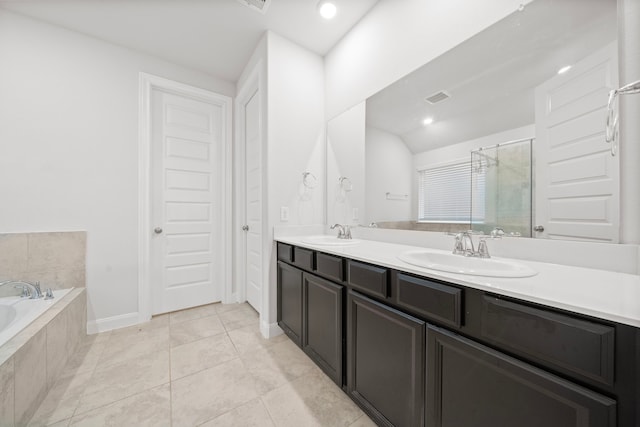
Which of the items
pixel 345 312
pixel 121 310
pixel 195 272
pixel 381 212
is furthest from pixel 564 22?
pixel 121 310

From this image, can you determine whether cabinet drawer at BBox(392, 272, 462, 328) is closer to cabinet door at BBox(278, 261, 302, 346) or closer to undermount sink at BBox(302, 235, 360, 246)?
undermount sink at BBox(302, 235, 360, 246)

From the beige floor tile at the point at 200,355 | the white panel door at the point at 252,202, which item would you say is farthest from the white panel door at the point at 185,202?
the beige floor tile at the point at 200,355

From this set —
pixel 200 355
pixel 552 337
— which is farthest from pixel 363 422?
pixel 200 355

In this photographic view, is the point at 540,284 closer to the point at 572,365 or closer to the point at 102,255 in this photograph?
the point at 572,365

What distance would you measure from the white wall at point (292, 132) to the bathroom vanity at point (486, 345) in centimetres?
94

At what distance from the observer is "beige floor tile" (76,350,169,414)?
1.35 metres

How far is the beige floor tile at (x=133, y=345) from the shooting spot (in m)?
1.74

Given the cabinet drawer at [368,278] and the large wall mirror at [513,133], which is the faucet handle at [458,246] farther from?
the cabinet drawer at [368,278]

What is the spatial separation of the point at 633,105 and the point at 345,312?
1.48 m

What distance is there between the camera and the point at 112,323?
7.08 ft

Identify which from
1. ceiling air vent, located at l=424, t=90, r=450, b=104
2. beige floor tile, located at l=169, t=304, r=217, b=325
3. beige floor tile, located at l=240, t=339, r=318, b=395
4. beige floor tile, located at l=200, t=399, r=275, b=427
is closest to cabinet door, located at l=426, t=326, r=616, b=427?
beige floor tile, located at l=200, t=399, r=275, b=427

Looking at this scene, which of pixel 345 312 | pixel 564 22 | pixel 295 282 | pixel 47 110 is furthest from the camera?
pixel 47 110

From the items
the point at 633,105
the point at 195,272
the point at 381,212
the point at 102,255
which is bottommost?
the point at 195,272

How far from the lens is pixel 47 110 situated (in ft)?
6.44
